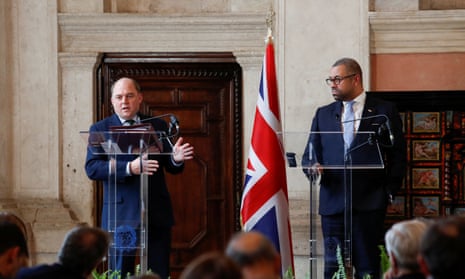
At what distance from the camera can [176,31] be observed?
27.8ft

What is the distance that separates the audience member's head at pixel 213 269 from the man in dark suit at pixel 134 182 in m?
3.12

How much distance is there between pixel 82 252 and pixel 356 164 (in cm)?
247

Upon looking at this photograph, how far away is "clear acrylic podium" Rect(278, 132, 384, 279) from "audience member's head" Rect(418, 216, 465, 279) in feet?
8.90

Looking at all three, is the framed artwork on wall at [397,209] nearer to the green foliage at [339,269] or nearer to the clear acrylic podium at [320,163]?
the clear acrylic podium at [320,163]

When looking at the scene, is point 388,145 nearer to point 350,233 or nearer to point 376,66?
point 350,233

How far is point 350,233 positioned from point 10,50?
12.0ft

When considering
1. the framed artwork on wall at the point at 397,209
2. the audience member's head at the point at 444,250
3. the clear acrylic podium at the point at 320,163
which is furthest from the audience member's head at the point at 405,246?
the framed artwork on wall at the point at 397,209

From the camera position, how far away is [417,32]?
324 inches

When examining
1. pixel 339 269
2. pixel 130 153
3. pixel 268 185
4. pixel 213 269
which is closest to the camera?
pixel 213 269

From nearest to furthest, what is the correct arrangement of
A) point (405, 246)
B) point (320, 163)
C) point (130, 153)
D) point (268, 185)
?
1. point (405, 246)
2. point (130, 153)
3. point (320, 163)
4. point (268, 185)

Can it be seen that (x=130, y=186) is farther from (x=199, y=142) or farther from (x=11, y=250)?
(x=199, y=142)

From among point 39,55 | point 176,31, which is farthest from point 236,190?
point 39,55

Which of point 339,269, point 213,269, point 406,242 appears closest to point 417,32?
point 339,269

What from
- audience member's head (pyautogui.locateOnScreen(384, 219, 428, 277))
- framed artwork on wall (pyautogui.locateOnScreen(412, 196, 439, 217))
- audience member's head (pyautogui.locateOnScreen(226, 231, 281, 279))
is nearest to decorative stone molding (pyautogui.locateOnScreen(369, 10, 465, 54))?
framed artwork on wall (pyautogui.locateOnScreen(412, 196, 439, 217))
